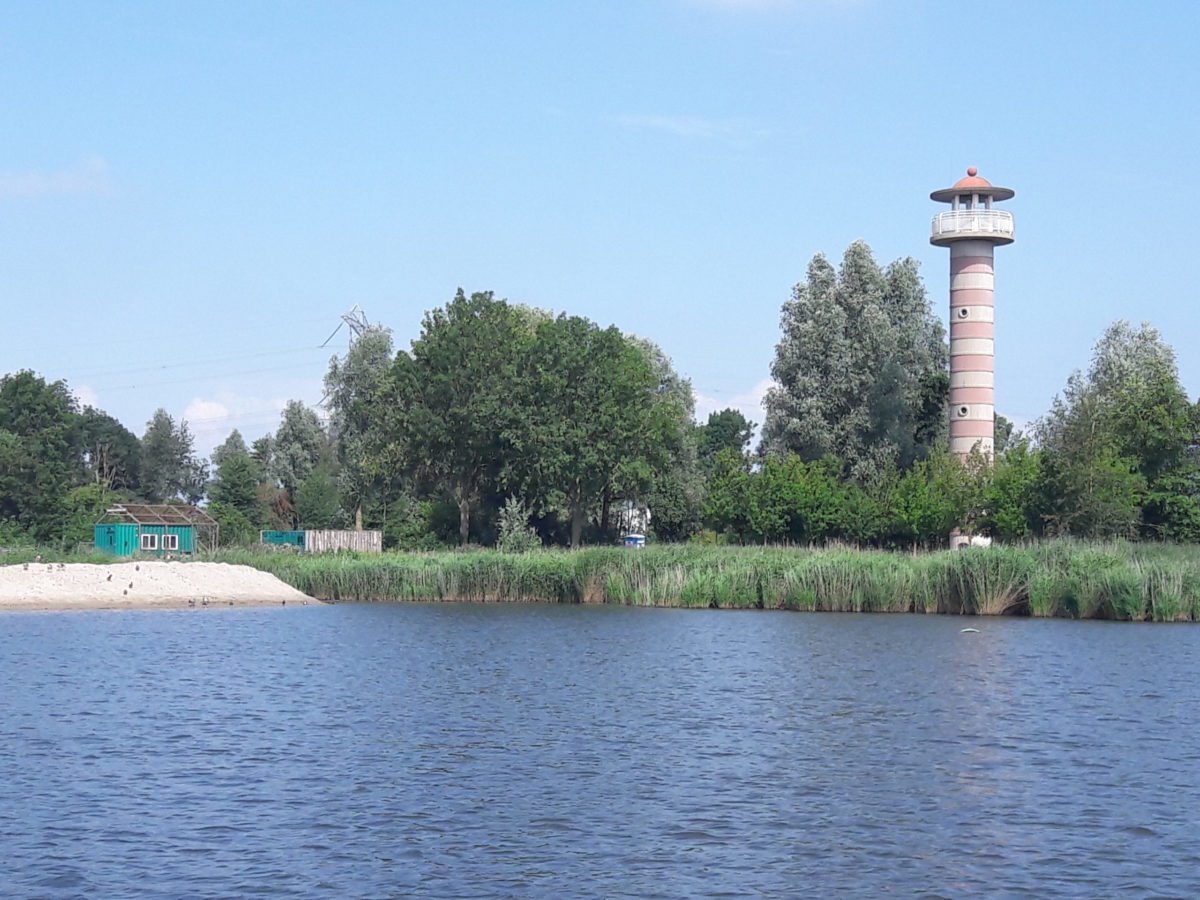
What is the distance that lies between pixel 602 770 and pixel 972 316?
50.7 m

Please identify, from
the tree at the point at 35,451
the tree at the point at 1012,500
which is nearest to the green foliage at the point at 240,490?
the tree at the point at 35,451

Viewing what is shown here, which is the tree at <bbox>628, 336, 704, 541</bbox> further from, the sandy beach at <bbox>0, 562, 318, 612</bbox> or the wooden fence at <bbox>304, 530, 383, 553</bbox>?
the sandy beach at <bbox>0, 562, 318, 612</bbox>

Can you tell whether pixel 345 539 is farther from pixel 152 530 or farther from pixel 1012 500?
pixel 1012 500

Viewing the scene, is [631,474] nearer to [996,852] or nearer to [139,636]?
[139,636]

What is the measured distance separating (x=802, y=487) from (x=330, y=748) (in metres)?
45.1

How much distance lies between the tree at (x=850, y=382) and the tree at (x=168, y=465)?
71.6 metres

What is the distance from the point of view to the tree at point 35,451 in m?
83.8

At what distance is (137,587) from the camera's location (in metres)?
53.6

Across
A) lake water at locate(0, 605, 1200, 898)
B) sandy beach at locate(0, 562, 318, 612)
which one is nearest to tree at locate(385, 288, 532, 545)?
sandy beach at locate(0, 562, 318, 612)

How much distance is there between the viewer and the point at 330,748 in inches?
859

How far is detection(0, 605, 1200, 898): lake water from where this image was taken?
14773 millimetres

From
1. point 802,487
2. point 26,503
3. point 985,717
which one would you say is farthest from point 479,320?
point 985,717

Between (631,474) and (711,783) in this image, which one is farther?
(631,474)

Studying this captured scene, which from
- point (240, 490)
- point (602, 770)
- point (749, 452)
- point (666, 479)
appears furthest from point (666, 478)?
point (602, 770)
